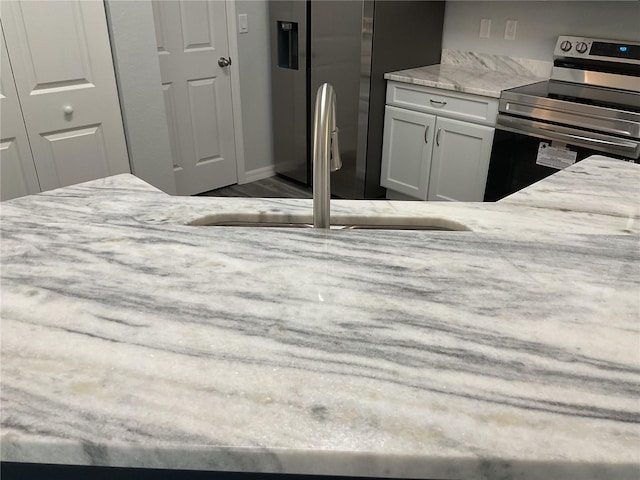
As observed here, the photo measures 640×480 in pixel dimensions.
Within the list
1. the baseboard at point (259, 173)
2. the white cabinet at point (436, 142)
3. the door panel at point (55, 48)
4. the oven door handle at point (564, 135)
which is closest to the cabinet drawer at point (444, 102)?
the white cabinet at point (436, 142)

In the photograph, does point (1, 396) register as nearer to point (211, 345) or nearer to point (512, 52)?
point (211, 345)

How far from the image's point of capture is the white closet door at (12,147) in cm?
255

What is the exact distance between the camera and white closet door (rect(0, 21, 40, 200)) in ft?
8.35

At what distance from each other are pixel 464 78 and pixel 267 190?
1.63 metres

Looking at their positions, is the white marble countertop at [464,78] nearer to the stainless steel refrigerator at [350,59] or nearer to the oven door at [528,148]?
the stainless steel refrigerator at [350,59]

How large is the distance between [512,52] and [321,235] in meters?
2.74

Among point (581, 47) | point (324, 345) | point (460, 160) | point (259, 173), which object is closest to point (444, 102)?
point (460, 160)

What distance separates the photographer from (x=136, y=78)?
2914 millimetres

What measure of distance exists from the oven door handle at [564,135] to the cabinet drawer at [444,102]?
101 mm

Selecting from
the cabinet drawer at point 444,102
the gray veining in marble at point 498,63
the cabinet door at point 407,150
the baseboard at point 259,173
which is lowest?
the baseboard at point 259,173

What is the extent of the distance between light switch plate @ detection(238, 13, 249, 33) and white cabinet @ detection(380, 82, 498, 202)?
1.15 meters

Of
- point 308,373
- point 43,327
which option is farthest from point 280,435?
point 43,327

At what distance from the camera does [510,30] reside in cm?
326

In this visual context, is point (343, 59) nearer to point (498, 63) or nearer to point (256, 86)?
point (256, 86)
